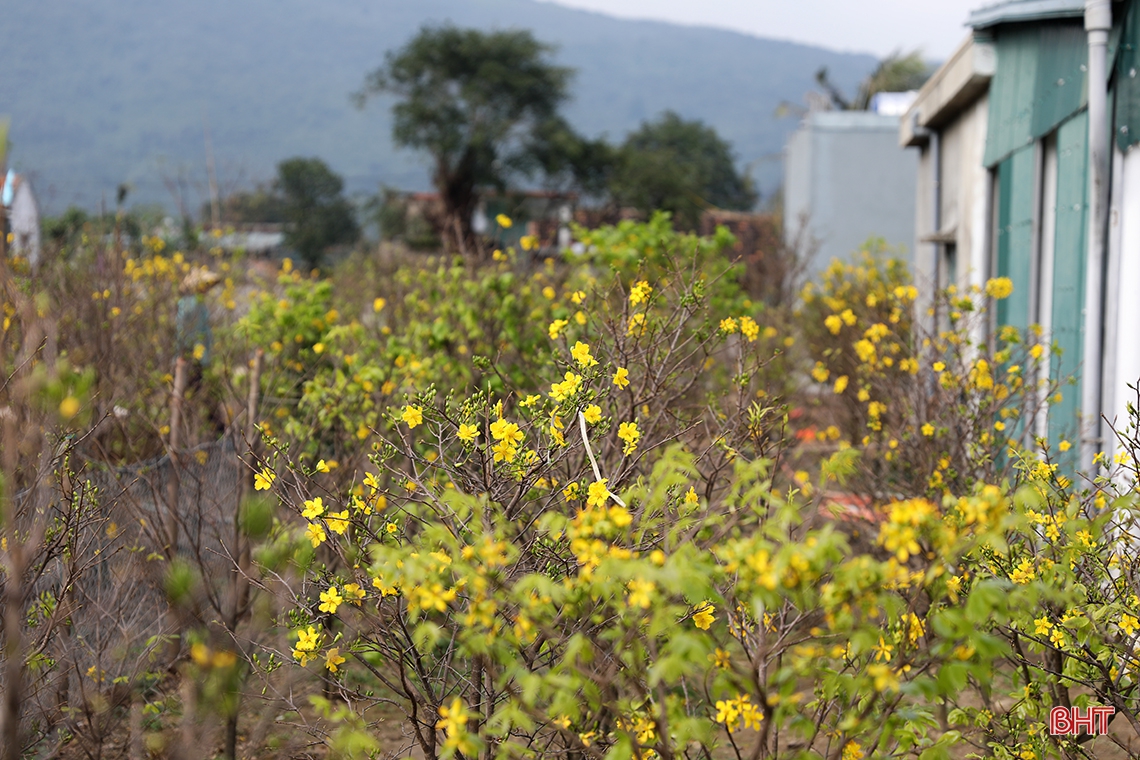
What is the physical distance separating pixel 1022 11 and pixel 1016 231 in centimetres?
136

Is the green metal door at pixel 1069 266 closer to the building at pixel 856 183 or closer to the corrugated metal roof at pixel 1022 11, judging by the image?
the corrugated metal roof at pixel 1022 11

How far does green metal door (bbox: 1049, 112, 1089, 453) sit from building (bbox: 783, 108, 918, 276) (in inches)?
471

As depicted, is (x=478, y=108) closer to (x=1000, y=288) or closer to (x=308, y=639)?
(x=1000, y=288)

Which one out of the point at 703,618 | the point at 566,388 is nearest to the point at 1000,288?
the point at 566,388

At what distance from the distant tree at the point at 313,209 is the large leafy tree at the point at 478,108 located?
7.56 meters

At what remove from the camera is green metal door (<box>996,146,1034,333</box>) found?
6602 millimetres

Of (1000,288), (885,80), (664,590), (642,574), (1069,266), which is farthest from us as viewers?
(885,80)

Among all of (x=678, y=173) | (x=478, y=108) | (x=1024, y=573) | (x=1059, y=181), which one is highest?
(x=478, y=108)

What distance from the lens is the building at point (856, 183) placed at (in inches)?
698

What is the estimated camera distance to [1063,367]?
5.62 metres

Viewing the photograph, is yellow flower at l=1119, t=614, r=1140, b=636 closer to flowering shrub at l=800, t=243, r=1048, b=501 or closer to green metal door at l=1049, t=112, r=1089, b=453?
flowering shrub at l=800, t=243, r=1048, b=501

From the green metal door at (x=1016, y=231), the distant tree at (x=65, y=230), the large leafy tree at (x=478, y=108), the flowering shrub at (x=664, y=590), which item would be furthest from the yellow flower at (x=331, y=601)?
the large leafy tree at (x=478, y=108)

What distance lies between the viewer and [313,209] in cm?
5372

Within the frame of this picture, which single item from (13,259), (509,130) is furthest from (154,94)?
(13,259)
